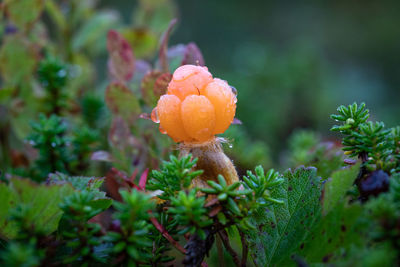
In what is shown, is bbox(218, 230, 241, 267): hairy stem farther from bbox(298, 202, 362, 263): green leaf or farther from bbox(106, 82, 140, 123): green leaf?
bbox(106, 82, 140, 123): green leaf

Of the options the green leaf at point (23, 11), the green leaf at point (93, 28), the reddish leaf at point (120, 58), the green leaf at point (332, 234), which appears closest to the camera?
the green leaf at point (332, 234)

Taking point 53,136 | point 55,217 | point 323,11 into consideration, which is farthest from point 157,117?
point 323,11

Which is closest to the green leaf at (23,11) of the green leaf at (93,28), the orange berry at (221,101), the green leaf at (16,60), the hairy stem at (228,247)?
the green leaf at (16,60)

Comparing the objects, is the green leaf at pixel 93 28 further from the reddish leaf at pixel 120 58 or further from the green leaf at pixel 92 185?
the green leaf at pixel 92 185

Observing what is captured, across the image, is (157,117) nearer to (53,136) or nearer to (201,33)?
(53,136)

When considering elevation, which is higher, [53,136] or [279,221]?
[53,136]

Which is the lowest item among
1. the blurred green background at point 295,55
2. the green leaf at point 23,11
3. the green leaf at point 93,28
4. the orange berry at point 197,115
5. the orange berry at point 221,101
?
the orange berry at point 197,115

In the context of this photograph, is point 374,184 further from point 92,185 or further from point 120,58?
point 120,58

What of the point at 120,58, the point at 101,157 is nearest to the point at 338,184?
the point at 101,157
